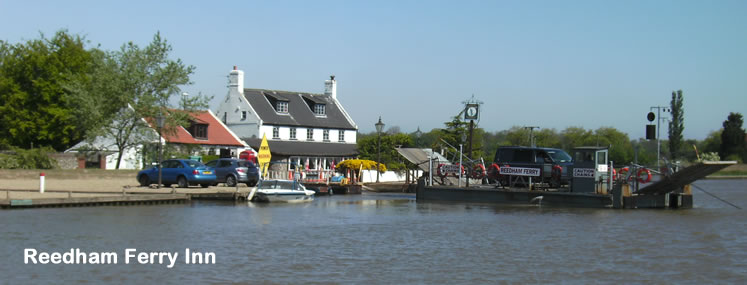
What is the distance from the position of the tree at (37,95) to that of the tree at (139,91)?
646 centimetres

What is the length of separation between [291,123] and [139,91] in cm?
1738

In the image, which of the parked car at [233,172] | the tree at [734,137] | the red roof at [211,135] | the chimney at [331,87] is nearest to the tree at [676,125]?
the tree at [734,137]

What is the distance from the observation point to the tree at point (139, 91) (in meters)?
52.2

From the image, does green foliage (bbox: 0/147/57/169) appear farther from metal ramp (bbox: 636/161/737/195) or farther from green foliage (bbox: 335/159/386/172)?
metal ramp (bbox: 636/161/737/195)

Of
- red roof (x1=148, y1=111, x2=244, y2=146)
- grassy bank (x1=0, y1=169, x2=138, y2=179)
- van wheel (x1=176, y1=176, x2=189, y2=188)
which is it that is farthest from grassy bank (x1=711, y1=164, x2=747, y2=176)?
van wheel (x1=176, y1=176, x2=189, y2=188)

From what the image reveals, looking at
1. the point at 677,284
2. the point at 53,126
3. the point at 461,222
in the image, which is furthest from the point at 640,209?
the point at 53,126

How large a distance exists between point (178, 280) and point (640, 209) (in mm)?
22628

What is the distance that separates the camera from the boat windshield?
33406 millimetres

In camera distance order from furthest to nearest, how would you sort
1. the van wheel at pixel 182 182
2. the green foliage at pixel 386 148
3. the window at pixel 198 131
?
the green foliage at pixel 386 148 < the window at pixel 198 131 < the van wheel at pixel 182 182

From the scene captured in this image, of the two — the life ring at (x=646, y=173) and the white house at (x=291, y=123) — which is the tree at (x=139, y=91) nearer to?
the white house at (x=291, y=123)

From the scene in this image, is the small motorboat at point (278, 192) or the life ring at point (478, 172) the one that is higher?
the life ring at point (478, 172)

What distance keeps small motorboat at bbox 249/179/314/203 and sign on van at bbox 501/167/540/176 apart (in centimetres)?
879

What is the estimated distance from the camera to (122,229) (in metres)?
21.4

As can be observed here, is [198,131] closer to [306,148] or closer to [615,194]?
[306,148]
